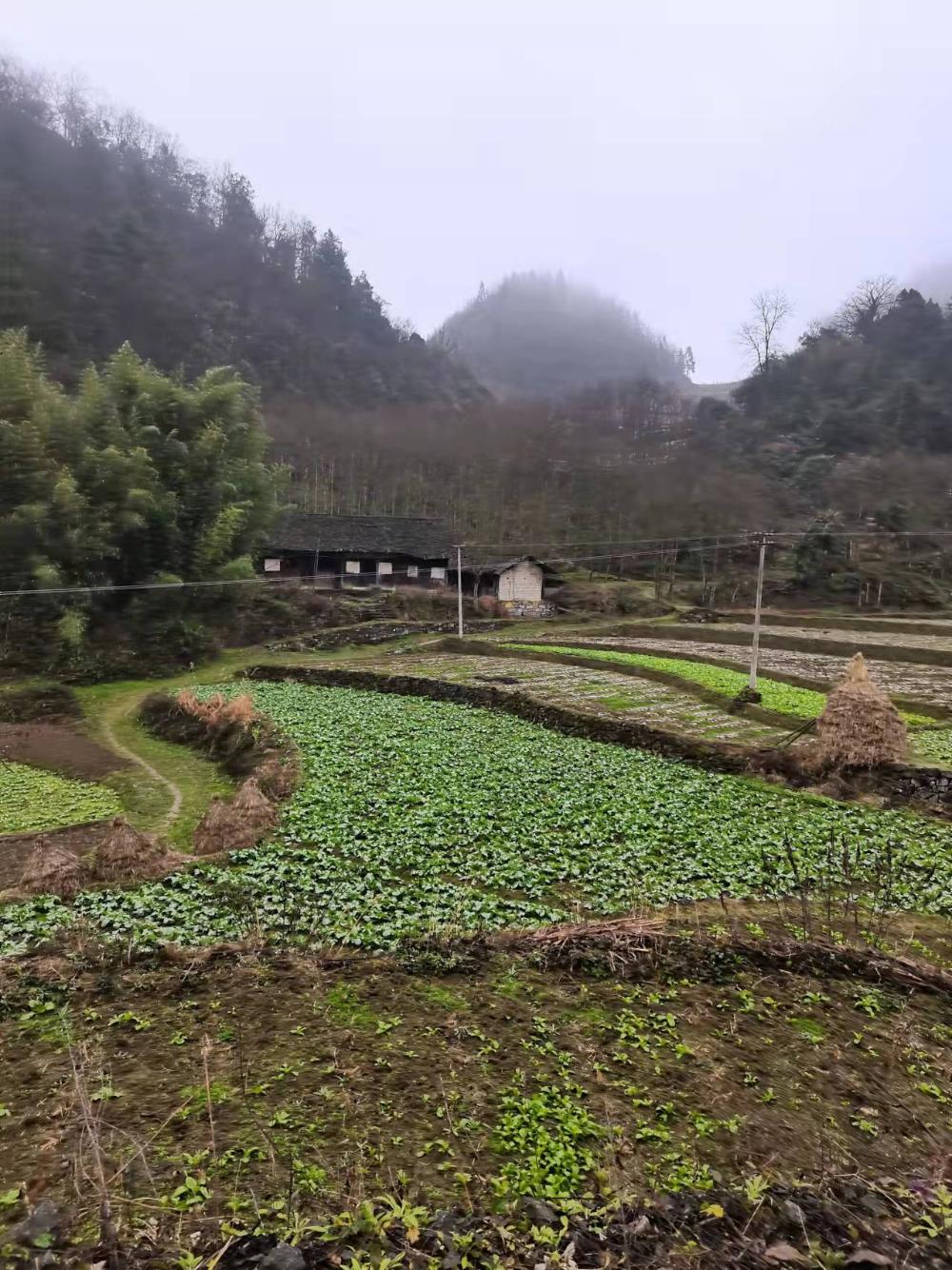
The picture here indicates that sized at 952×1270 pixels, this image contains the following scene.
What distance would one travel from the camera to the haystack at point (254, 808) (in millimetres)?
10766

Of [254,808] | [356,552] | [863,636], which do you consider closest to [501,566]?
[356,552]

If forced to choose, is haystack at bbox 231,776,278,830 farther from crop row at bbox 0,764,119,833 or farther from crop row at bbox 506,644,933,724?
crop row at bbox 506,644,933,724

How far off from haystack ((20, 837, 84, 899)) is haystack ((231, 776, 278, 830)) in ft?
7.62

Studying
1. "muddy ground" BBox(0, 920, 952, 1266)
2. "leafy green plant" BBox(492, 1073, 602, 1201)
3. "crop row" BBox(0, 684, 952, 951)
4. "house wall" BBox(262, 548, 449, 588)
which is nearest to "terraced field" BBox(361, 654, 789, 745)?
"crop row" BBox(0, 684, 952, 951)

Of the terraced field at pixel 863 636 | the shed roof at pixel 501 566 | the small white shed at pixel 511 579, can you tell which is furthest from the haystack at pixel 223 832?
the shed roof at pixel 501 566

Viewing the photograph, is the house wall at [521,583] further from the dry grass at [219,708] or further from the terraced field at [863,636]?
the dry grass at [219,708]

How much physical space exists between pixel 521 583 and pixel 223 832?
3676 centimetres

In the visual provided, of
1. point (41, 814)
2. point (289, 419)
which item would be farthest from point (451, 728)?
point (289, 419)

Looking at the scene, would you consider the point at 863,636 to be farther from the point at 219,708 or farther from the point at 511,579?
the point at 219,708

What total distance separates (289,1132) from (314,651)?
28.7 metres

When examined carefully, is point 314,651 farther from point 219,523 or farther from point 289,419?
point 289,419

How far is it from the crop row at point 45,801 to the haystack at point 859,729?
13492 millimetres

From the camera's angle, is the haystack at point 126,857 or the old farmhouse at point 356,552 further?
the old farmhouse at point 356,552

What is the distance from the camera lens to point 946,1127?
5.33 metres
